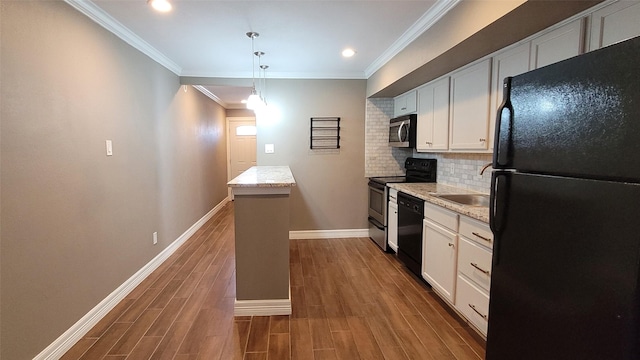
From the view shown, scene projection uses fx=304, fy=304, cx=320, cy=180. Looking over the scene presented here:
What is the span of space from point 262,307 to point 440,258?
1.50 metres

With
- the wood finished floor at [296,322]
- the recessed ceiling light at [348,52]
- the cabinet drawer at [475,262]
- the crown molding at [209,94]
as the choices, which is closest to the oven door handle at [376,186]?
the wood finished floor at [296,322]

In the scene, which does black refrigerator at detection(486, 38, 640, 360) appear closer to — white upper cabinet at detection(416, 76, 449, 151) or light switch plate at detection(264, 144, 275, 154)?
white upper cabinet at detection(416, 76, 449, 151)

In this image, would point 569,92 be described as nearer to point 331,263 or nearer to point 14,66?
point 14,66

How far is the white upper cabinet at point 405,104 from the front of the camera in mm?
3738

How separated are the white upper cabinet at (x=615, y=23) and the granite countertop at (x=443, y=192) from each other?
3.54 feet

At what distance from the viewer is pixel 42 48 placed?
1849 mm

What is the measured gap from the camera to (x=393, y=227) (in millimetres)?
3598

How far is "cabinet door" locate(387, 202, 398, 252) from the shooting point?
3.52 metres

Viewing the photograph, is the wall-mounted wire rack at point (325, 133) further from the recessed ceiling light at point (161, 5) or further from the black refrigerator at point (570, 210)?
the black refrigerator at point (570, 210)

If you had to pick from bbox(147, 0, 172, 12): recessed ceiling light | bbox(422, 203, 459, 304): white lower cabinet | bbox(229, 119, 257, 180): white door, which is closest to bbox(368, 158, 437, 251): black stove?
bbox(422, 203, 459, 304): white lower cabinet

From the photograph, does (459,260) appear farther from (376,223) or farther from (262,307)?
(376,223)

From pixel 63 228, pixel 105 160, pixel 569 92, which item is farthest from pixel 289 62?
pixel 569 92

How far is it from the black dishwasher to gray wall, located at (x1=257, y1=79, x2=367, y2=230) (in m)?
1.28

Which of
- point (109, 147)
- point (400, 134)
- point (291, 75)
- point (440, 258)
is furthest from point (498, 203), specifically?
point (291, 75)
